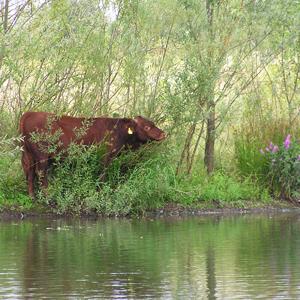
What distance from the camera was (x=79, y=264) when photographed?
1227cm

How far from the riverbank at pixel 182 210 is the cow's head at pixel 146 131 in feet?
4.05

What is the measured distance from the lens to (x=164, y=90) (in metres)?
18.6

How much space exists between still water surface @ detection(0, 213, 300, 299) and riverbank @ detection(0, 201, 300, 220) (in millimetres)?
489

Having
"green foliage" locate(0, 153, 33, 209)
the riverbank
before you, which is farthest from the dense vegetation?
the riverbank

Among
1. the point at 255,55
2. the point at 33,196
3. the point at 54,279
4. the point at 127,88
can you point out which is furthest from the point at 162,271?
the point at 255,55

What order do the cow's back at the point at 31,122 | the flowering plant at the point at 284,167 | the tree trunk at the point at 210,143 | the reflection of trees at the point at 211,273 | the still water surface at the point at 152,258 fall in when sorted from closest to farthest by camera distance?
1. the reflection of trees at the point at 211,273
2. the still water surface at the point at 152,258
3. the cow's back at the point at 31,122
4. the flowering plant at the point at 284,167
5. the tree trunk at the point at 210,143

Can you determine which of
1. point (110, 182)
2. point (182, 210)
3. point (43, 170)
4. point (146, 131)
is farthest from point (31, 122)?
point (182, 210)

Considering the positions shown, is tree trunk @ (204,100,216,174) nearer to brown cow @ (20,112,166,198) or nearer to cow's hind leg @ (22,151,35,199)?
brown cow @ (20,112,166,198)

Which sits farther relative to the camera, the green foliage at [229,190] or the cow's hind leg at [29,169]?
the green foliage at [229,190]

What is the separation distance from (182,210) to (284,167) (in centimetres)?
222

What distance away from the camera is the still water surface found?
34.0 feet

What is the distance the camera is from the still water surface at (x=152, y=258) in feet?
34.0

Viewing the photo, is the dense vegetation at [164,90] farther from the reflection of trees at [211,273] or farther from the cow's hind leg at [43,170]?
the reflection of trees at [211,273]

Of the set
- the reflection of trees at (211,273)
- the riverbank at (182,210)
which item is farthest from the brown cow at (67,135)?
the reflection of trees at (211,273)
